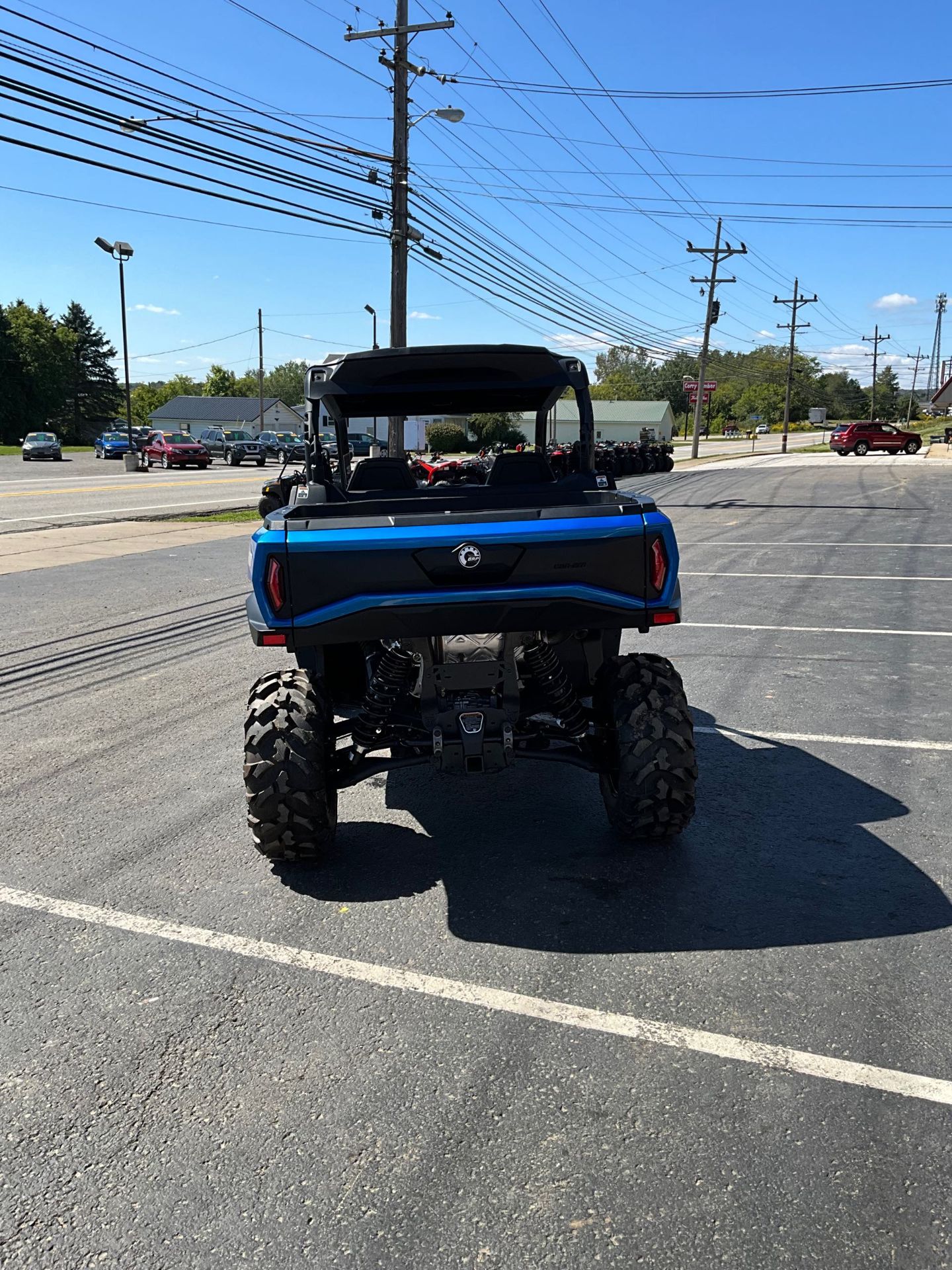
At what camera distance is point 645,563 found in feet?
12.5

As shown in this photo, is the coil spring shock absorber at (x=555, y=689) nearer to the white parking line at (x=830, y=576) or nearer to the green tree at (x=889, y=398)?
the white parking line at (x=830, y=576)

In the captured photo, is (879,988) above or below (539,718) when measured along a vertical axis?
below

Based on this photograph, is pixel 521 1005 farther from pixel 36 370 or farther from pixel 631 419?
pixel 631 419

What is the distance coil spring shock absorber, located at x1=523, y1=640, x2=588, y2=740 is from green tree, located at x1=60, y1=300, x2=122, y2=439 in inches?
4368

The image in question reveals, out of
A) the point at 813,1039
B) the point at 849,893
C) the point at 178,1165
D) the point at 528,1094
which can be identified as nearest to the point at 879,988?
the point at 813,1039

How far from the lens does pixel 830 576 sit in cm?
1232

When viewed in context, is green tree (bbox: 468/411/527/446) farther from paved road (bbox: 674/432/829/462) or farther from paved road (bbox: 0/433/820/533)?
paved road (bbox: 0/433/820/533)

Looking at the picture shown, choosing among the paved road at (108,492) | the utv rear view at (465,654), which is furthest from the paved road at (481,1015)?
the paved road at (108,492)

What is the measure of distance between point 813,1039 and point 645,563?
179cm

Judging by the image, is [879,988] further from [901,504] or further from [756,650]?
[901,504]

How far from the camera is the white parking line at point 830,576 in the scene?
39.1 feet

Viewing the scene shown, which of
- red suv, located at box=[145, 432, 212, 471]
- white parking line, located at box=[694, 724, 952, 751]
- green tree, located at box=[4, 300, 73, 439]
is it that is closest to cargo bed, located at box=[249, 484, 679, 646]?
white parking line, located at box=[694, 724, 952, 751]

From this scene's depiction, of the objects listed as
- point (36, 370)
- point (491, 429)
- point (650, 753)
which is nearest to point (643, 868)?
point (650, 753)

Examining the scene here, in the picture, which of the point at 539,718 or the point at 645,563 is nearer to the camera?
the point at 645,563
